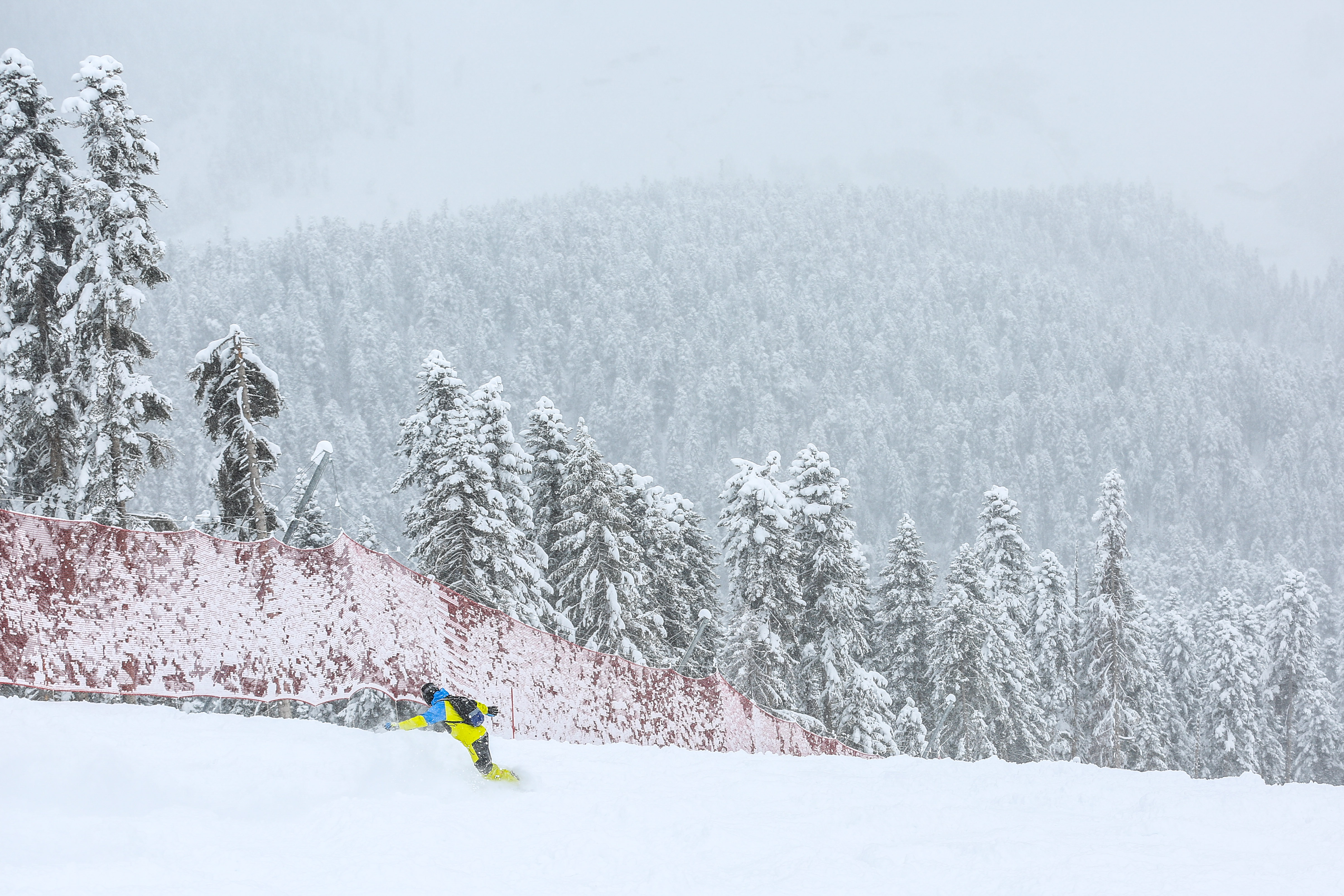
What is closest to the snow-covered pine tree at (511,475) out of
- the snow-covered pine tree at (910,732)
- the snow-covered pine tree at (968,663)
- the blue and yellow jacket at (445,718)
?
the blue and yellow jacket at (445,718)

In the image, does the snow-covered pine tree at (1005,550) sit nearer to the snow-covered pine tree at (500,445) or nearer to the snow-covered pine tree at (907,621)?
the snow-covered pine tree at (907,621)

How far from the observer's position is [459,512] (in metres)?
22.6

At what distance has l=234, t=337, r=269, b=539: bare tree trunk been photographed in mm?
18391

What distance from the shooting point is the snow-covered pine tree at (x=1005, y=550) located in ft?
124

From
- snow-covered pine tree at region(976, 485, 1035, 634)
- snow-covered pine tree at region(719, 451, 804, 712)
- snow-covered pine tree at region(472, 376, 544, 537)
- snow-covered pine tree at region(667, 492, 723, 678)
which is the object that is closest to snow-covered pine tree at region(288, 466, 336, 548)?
snow-covered pine tree at region(472, 376, 544, 537)

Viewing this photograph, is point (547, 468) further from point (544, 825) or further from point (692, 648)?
point (544, 825)

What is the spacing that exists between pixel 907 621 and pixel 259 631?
87.9 ft

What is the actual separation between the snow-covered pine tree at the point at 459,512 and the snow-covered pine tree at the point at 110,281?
6440 millimetres

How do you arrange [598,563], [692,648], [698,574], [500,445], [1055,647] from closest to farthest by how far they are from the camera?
[692,648] → [500,445] → [598,563] → [698,574] → [1055,647]

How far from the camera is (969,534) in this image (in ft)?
504

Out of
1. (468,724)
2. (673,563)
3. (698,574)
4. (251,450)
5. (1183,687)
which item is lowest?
(1183,687)

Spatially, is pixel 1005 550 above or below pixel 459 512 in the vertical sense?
below

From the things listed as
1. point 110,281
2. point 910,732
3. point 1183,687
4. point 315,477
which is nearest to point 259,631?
point 315,477

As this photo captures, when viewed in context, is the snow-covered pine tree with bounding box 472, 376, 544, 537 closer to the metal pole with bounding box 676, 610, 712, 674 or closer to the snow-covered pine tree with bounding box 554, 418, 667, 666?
the snow-covered pine tree with bounding box 554, 418, 667, 666
